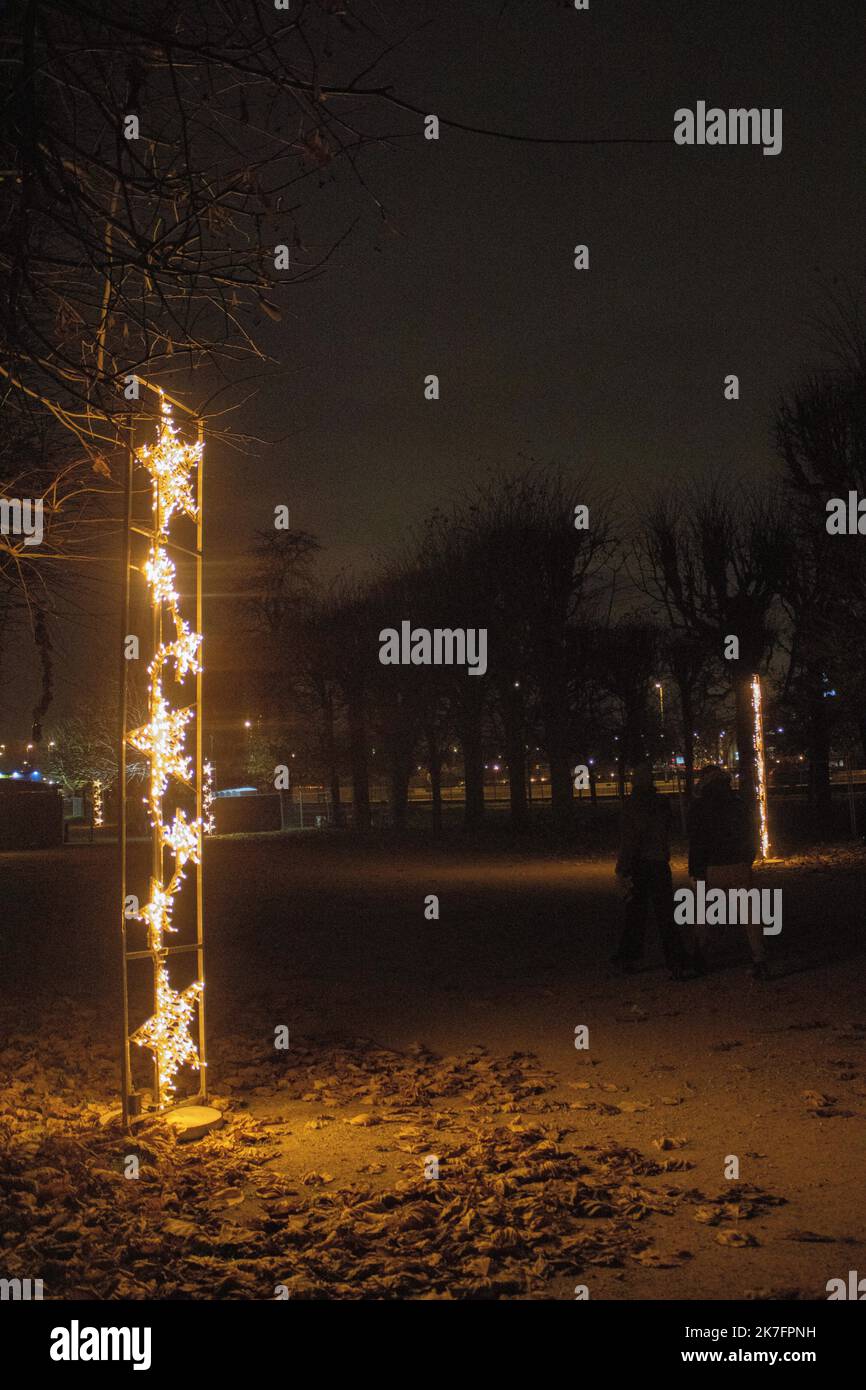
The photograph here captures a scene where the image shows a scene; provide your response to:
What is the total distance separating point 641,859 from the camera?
11.3m

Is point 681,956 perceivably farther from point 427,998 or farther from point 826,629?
point 826,629

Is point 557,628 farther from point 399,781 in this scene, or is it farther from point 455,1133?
point 455,1133

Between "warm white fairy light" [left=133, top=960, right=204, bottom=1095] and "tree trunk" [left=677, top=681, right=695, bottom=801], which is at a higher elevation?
"tree trunk" [left=677, top=681, right=695, bottom=801]

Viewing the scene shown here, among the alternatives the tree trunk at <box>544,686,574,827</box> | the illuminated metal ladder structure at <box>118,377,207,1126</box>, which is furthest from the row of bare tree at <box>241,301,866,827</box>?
the illuminated metal ladder structure at <box>118,377,207,1126</box>

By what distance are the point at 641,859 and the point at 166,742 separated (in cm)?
581

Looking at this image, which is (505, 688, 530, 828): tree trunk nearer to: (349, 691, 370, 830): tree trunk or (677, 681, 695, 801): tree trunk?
(677, 681, 695, 801): tree trunk

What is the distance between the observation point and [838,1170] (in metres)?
5.48

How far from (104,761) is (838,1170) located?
61918 millimetres

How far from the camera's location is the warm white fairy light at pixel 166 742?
22.4ft

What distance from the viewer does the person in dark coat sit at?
444 inches

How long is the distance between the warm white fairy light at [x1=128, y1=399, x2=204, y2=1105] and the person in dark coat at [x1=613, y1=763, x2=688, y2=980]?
5.31m

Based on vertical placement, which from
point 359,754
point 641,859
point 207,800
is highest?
point 359,754

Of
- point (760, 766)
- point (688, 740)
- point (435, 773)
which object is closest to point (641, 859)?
point (760, 766)
